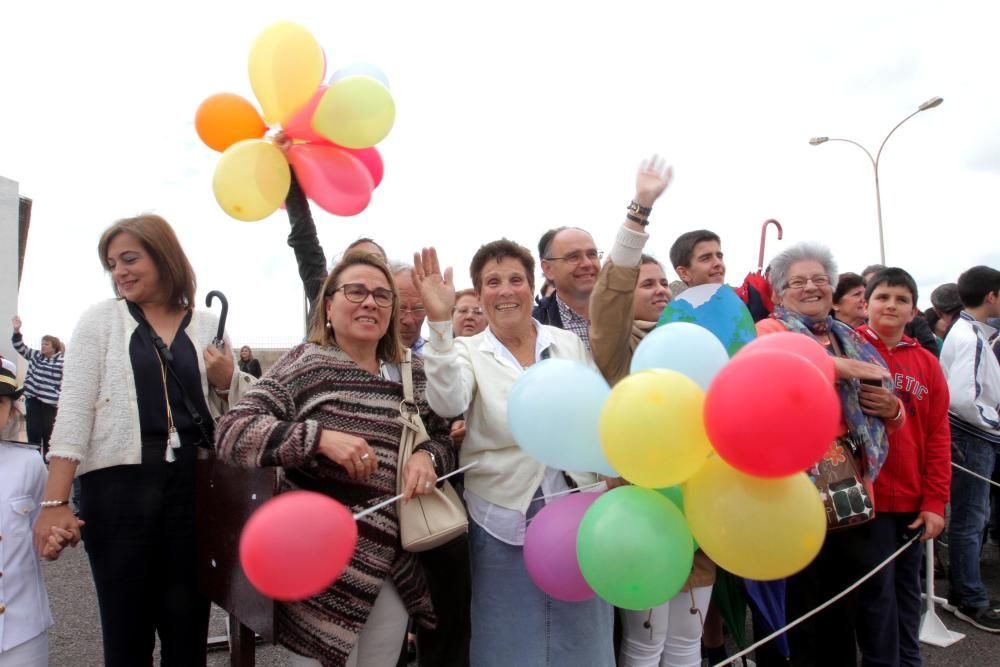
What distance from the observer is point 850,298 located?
3.37 metres

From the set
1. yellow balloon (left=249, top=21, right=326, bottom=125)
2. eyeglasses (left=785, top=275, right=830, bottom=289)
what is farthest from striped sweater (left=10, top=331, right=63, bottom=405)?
eyeglasses (left=785, top=275, right=830, bottom=289)

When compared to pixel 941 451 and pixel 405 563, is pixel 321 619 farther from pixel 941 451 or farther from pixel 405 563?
pixel 941 451

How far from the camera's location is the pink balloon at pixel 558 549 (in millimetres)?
1643

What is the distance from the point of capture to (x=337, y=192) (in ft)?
8.80

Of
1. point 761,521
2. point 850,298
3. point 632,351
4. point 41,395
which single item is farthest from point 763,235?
point 41,395

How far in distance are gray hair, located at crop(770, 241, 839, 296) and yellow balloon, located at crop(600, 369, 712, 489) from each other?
137cm

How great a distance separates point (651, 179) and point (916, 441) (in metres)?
1.99

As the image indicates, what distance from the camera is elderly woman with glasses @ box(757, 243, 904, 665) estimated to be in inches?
91.7

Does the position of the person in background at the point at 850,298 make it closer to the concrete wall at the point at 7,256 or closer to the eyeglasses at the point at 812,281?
the eyeglasses at the point at 812,281

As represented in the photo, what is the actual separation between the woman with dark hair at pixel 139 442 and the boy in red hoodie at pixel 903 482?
2.59 m

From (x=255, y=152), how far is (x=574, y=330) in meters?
1.49

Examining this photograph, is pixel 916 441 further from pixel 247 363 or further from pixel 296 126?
pixel 247 363

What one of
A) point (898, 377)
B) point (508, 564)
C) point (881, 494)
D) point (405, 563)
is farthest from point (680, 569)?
point (898, 377)

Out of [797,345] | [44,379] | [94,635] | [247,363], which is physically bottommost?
[94,635]
